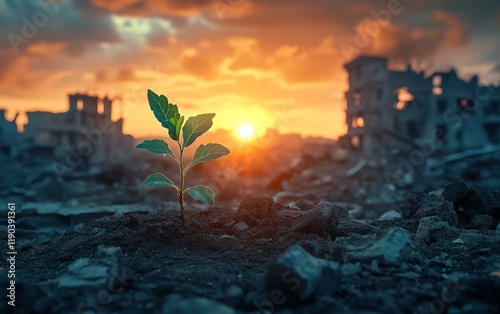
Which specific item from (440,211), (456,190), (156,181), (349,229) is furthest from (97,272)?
(456,190)

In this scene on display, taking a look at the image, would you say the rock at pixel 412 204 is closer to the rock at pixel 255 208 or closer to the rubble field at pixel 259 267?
the rubble field at pixel 259 267

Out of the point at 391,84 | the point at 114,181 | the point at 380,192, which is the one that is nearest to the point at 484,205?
the point at 380,192

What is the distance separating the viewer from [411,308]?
2346mm

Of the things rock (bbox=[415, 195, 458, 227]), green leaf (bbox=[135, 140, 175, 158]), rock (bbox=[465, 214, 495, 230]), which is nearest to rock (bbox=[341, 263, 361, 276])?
green leaf (bbox=[135, 140, 175, 158])

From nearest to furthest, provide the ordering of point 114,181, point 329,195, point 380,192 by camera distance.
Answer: point 329,195 < point 380,192 < point 114,181

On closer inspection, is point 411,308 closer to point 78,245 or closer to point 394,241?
point 394,241

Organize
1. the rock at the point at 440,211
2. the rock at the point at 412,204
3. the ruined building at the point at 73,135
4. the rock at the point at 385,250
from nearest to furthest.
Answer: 1. the rock at the point at 385,250
2. the rock at the point at 440,211
3. the rock at the point at 412,204
4. the ruined building at the point at 73,135

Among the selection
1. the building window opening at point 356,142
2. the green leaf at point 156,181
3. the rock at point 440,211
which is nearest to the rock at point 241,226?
the green leaf at point 156,181

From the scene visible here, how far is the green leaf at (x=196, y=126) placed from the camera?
3918 millimetres

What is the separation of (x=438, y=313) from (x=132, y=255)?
8.00ft

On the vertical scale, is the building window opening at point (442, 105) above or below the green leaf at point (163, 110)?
above

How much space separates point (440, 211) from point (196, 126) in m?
3.29

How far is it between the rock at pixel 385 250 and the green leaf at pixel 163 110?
6.28ft

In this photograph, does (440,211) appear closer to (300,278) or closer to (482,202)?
(482,202)
